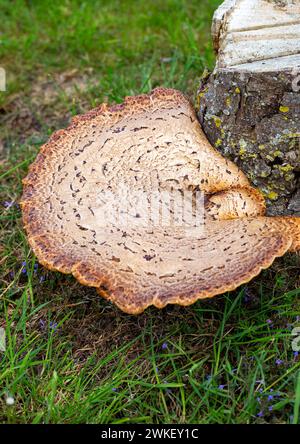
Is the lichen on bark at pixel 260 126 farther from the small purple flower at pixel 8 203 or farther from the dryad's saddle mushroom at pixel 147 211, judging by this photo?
the small purple flower at pixel 8 203

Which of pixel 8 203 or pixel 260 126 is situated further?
pixel 8 203

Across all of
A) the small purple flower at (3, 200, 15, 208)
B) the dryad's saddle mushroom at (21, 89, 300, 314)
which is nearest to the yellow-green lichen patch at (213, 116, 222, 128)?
the dryad's saddle mushroom at (21, 89, 300, 314)

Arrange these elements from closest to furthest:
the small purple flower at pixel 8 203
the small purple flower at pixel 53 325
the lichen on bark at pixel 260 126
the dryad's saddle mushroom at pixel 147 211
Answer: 1. the dryad's saddle mushroom at pixel 147 211
2. the lichen on bark at pixel 260 126
3. the small purple flower at pixel 53 325
4. the small purple flower at pixel 8 203

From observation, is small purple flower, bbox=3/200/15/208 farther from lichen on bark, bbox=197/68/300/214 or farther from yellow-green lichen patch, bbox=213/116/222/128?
yellow-green lichen patch, bbox=213/116/222/128

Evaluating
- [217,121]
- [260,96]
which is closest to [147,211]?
[217,121]

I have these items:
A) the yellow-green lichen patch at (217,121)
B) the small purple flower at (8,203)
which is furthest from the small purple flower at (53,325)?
the yellow-green lichen patch at (217,121)

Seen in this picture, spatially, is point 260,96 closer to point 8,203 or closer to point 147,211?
point 147,211
